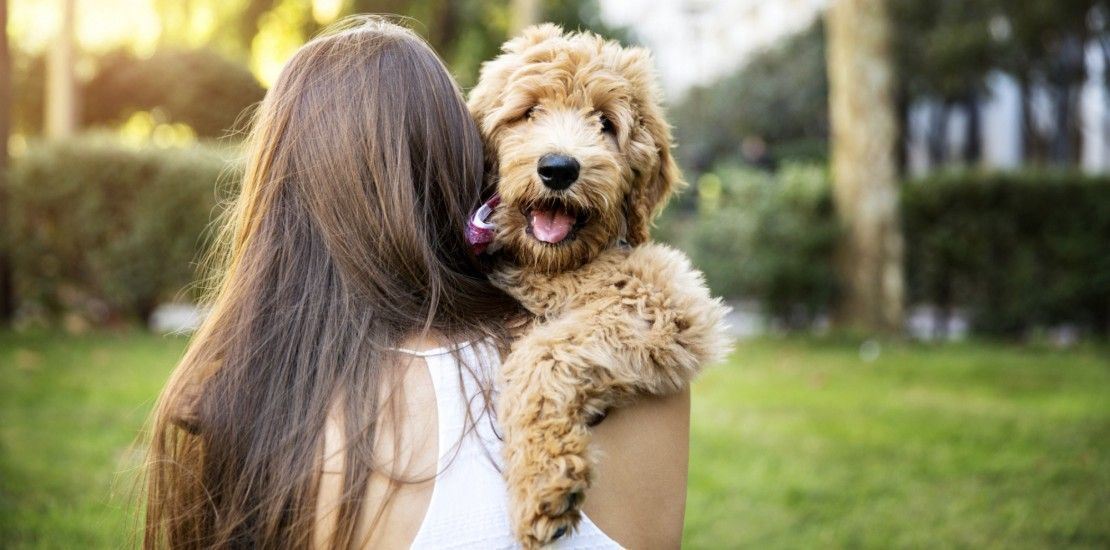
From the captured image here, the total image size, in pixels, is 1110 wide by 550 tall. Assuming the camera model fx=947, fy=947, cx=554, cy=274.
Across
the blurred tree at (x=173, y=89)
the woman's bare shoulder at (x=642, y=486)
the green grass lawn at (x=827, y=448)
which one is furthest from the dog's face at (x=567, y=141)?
the blurred tree at (x=173, y=89)

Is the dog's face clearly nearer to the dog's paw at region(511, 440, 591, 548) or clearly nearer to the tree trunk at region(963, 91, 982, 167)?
the dog's paw at region(511, 440, 591, 548)

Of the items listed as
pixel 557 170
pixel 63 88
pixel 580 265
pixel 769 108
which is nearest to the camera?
pixel 557 170

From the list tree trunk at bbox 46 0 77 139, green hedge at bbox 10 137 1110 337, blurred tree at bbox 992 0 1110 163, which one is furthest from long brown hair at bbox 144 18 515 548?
blurred tree at bbox 992 0 1110 163

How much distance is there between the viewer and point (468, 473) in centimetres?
173

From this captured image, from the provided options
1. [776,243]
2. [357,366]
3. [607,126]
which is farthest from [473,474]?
[776,243]

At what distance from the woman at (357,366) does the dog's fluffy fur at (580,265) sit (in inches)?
2.7

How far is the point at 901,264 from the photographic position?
422 inches

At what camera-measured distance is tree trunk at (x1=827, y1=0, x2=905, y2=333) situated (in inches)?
412

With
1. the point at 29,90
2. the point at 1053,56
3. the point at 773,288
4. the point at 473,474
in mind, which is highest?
the point at 29,90

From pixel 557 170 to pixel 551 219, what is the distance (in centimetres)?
14

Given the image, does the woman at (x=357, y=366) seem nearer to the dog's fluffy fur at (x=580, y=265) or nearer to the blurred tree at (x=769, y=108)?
the dog's fluffy fur at (x=580, y=265)

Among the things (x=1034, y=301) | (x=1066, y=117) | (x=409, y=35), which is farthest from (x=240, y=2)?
(x=1066, y=117)

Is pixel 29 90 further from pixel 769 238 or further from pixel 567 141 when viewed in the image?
pixel 567 141

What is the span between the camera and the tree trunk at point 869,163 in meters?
10.5
